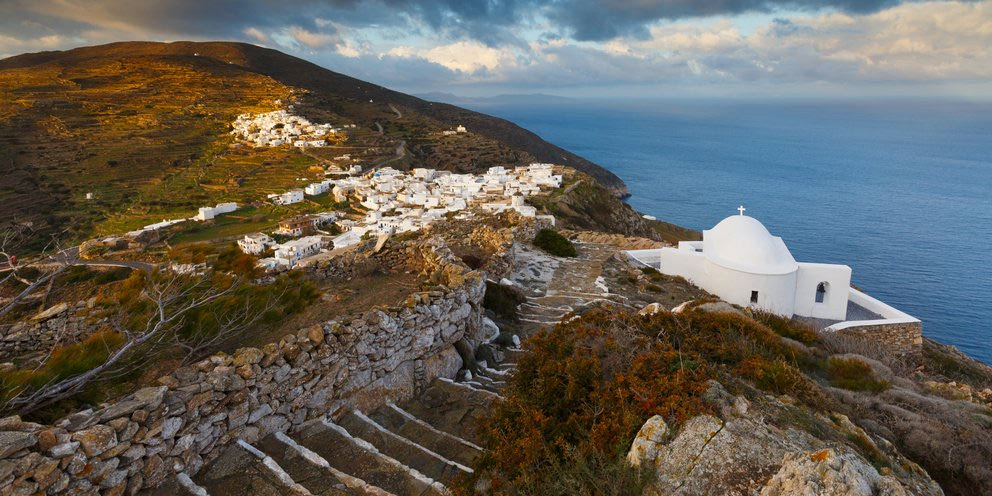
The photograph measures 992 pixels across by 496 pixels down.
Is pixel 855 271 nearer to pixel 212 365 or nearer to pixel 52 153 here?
pixel 212 365

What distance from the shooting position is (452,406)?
655 cm

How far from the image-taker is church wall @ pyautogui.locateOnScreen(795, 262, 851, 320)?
1673cm

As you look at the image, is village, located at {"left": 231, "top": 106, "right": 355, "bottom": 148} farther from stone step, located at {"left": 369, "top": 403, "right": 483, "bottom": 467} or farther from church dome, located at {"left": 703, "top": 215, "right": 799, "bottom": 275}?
stone step, located at {"left": 369, "top": 403, "right": 483, "bottom": 467}

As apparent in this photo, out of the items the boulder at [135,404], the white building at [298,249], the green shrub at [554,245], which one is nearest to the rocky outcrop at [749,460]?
the boulder at [135,404]

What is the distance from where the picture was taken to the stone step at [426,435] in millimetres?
5422

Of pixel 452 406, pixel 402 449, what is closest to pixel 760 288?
pixel 452 406

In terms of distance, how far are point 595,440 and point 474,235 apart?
12.5 meters

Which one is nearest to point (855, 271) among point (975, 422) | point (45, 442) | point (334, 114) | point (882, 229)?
point (882, 229)

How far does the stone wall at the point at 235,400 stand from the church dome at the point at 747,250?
12.4m

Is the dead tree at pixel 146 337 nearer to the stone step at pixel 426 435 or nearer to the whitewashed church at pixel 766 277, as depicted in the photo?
the stone step at pixel 426 435

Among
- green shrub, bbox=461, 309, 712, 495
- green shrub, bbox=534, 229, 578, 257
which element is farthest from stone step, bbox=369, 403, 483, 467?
green shrub, bbox=534, 229, 578, 257

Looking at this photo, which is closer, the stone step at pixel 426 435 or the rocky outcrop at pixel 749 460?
the rocky outcrop at pixel 749 460

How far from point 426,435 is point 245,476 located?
74.7 inches

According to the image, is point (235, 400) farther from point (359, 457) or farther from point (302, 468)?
point (359, 457)
